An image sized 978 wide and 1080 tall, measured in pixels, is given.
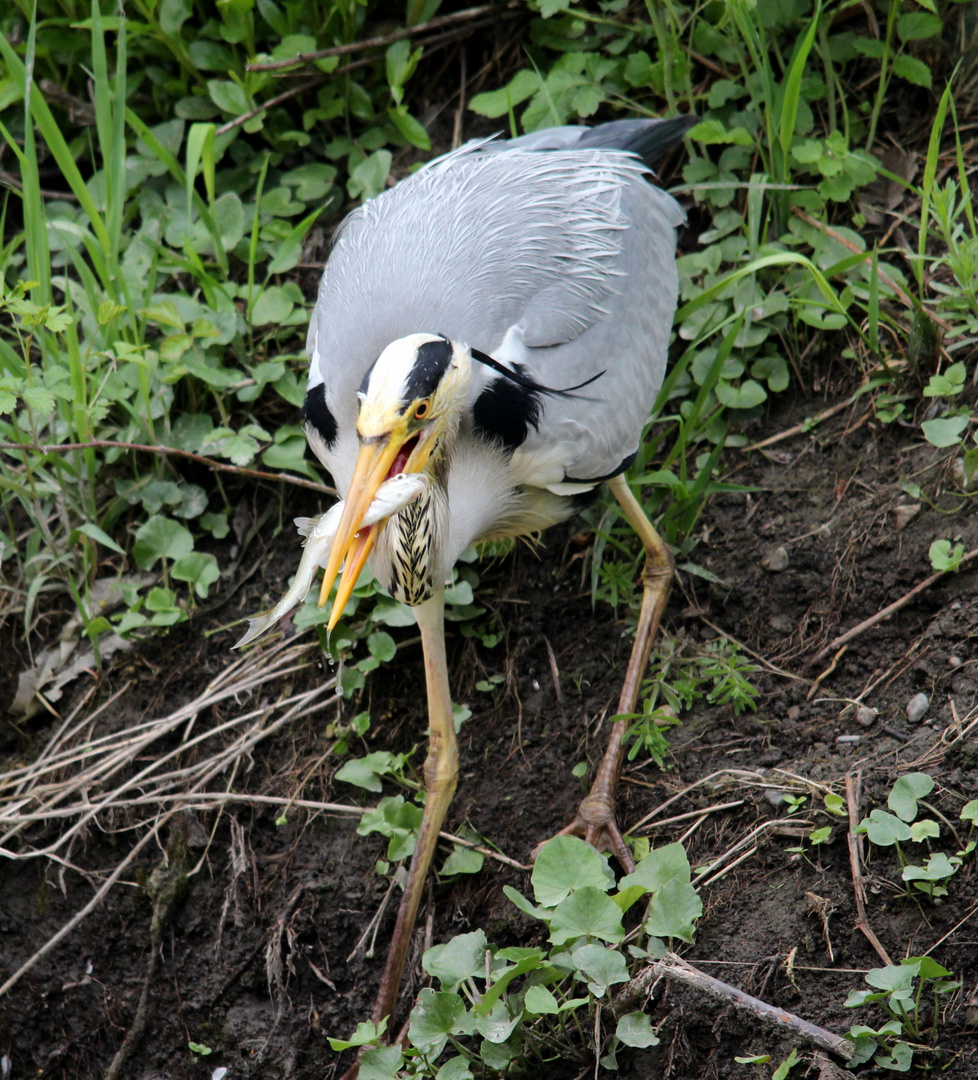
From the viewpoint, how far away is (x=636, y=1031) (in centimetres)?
205

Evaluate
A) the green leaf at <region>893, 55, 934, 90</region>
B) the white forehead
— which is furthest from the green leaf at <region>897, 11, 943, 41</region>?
the white forehead

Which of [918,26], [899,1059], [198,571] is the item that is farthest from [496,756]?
[918,26]

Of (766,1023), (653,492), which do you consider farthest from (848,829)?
(653,492)

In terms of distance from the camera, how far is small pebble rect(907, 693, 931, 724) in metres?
2.51

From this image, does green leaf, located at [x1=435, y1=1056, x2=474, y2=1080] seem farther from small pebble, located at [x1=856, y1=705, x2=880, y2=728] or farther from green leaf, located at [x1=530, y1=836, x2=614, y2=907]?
small pebble, located at [x1=856, y1=705, x2=880, y2=728]

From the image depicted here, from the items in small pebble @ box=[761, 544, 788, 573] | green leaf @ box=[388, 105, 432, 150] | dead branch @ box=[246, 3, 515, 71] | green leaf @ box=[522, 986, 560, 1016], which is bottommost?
small pebble @ box=[761, 544, 788, 573]

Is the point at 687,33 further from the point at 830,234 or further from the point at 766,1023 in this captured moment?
the point at 766,1023

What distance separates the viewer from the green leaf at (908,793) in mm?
2195

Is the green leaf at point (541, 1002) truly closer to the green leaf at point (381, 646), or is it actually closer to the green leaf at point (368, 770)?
the green leaf at point (368, 770)

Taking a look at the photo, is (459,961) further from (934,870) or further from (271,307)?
(271,307)

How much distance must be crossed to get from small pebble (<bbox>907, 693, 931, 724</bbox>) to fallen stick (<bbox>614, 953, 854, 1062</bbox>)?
2.57ft

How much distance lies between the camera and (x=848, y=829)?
2.30 metres

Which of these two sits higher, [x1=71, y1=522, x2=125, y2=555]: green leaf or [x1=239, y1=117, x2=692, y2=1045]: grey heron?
[x1=239, y1=117, x2=692, y2=1045]: grey heron

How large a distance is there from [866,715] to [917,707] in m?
0.12
